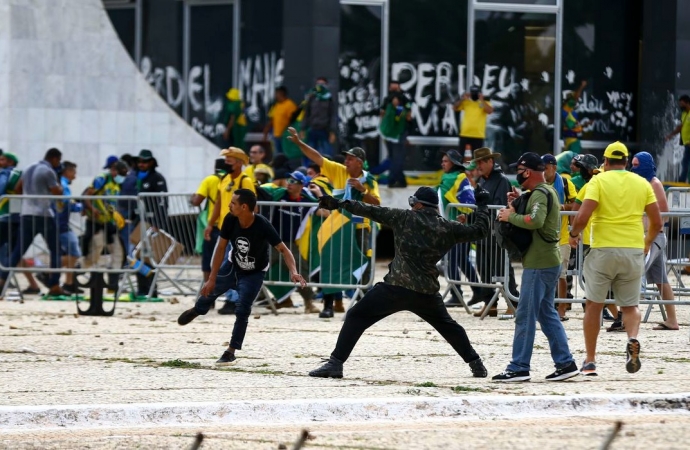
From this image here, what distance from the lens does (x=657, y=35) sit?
82.2 ft

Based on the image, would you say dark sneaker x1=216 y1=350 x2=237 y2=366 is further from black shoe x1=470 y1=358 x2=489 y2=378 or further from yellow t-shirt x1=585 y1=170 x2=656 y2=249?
yellow t-shirt x1=585 y1=170 x2=656 y2=249

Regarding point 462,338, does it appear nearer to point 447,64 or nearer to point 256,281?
point 256,281

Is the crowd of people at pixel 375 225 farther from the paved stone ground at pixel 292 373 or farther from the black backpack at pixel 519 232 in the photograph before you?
the paved stone ground at pixel 292 373

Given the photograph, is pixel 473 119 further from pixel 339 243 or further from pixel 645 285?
pixel 645 285

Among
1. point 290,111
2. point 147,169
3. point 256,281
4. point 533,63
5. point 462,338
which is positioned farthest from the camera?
point 533,63

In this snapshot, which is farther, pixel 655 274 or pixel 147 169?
pixel 147 169

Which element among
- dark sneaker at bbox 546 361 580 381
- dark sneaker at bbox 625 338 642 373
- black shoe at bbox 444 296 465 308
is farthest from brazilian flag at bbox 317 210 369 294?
dark sneaker at bbox 625 338 642 373

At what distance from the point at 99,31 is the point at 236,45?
2298mm

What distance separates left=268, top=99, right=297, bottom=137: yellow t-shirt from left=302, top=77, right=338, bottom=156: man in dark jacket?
0.47 metres

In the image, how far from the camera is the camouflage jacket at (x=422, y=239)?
10625 mm

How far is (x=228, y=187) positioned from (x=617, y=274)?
20.1ft

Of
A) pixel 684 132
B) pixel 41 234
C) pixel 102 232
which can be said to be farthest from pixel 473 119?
pixel 41 234

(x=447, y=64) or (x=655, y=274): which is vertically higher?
(x=447, y=64)

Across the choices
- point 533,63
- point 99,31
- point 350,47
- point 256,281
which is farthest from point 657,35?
point 256,281
